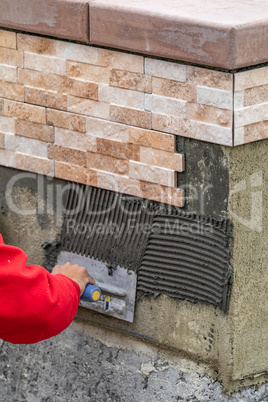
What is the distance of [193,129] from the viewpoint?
2.30m

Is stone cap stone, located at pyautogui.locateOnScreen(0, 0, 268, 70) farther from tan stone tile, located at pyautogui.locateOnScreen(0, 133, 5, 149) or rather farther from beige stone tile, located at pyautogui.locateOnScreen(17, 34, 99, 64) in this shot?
tan stone tile, located at pyautogui.locateOnScreen(0, 133, 5, 149)

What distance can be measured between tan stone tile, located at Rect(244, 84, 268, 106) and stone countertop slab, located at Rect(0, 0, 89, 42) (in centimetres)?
53

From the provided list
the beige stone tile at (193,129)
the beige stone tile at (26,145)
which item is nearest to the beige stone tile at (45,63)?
the beige stone tile at (26,145)

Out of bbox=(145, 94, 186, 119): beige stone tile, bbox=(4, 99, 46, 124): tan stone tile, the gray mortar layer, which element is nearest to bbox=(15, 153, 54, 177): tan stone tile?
bbox=(4, 99, 46, 124): tan stone tile

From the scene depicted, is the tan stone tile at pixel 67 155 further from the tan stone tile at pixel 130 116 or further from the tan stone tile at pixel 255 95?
the tan stone tile at pixel 255 95

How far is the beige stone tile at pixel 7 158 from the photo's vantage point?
9.09ft

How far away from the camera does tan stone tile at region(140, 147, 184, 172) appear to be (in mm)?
2369

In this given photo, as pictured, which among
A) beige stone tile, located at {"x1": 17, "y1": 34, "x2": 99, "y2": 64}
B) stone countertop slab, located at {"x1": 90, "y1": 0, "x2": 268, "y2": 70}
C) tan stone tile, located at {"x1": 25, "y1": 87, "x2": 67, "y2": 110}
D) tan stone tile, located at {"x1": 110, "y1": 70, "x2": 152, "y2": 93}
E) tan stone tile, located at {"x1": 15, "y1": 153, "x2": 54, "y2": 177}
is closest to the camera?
stone countertop slab, located at {"x1": 90, "y1": 0, "x2": 268, "y2": 70}

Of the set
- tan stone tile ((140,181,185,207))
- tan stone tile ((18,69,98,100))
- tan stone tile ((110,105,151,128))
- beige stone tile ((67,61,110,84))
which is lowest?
tan stone tile ((140,181,185,207))

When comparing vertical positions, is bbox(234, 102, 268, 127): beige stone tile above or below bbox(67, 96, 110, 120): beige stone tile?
above

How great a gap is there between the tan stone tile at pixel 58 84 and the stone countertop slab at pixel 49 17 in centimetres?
13

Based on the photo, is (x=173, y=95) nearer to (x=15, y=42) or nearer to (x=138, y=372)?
(x=15, y=42)

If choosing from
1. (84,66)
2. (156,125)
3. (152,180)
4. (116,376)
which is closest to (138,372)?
(116,376)

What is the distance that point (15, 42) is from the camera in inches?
103
